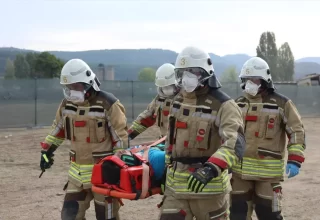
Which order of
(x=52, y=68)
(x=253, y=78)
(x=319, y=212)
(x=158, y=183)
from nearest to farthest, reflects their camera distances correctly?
(x=158, y=183) → (x=253, y=78) → (x=319, y=212) → (x=52, y=68)

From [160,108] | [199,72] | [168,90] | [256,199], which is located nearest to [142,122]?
[160,108]

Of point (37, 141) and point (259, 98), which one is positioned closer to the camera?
point (259, 98)

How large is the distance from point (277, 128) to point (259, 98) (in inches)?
16.4

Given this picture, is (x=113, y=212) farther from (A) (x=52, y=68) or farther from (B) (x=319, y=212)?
(A) (x=52, y=68)

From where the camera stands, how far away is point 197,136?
4.15 m

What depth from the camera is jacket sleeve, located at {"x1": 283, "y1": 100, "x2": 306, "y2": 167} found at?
541 centimetres

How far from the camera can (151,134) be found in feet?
57.3

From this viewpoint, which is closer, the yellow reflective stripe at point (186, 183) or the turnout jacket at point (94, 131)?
the yellow reflective stripe at point (186, 183)

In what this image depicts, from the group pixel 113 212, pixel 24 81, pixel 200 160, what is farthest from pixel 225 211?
pixel 24 81

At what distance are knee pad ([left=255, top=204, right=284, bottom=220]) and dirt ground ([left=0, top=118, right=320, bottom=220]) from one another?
5.28 feet

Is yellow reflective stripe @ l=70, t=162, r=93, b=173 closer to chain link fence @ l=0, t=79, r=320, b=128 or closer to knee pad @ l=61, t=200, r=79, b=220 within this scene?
knee pad @ l=61, t=200, r=79, b=220

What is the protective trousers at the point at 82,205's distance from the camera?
5.34 m

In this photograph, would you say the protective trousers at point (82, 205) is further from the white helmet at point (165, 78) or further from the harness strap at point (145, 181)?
the white helmet at point (165, 78)

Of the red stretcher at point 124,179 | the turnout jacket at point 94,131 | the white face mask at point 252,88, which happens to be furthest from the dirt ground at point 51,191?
the red stretcher at point 124,179
